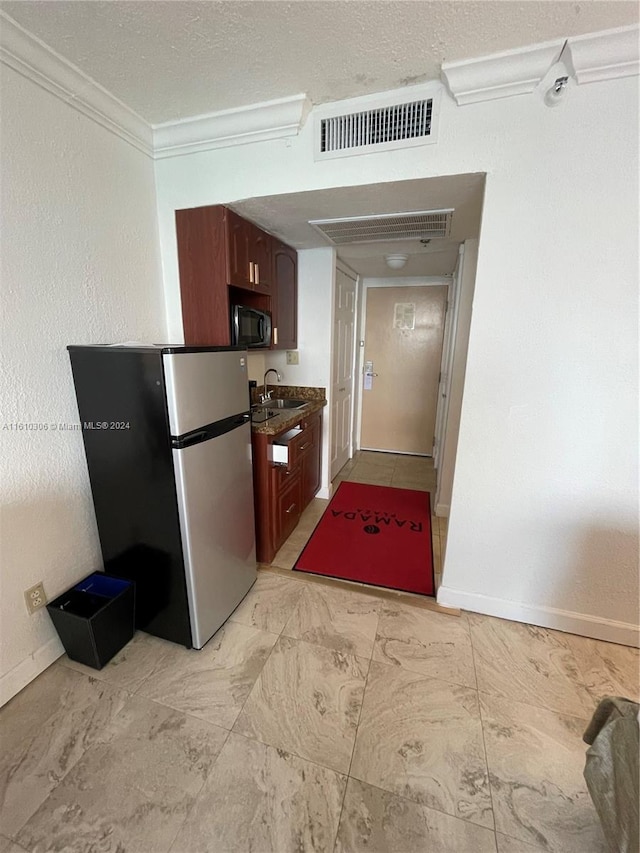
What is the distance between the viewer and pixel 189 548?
145 centimetres

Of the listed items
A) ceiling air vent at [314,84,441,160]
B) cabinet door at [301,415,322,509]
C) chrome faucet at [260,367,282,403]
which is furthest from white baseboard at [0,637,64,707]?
ceiling air vent at [314,84,441,160]

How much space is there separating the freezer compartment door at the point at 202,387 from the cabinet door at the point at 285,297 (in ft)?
3.11

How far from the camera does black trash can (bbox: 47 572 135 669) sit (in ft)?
4.67

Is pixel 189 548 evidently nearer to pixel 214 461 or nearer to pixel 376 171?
pixel 214 461

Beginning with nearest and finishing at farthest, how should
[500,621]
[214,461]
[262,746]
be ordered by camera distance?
[262,746] → [214,461] → [500,621]

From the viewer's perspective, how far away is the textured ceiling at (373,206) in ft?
5.24

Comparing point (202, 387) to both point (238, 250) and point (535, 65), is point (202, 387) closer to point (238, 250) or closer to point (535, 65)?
point (238, 250)

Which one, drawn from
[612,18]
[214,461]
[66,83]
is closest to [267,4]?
[66,83]

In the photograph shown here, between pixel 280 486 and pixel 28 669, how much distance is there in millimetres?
1399

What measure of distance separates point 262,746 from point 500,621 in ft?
4.25

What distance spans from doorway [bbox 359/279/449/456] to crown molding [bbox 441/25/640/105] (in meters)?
2.47

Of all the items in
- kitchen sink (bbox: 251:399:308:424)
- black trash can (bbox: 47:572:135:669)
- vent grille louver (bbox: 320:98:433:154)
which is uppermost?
vent grille louver (bbox: 320:98:433:154)

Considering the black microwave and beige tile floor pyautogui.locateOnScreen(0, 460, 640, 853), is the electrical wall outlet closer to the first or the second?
beige tile floor pyautogui.locateOnScreen(0, 460, 640, 853)

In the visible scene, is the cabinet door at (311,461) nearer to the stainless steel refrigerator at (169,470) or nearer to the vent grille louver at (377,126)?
the stainless steel refrigerator at (169,470)
